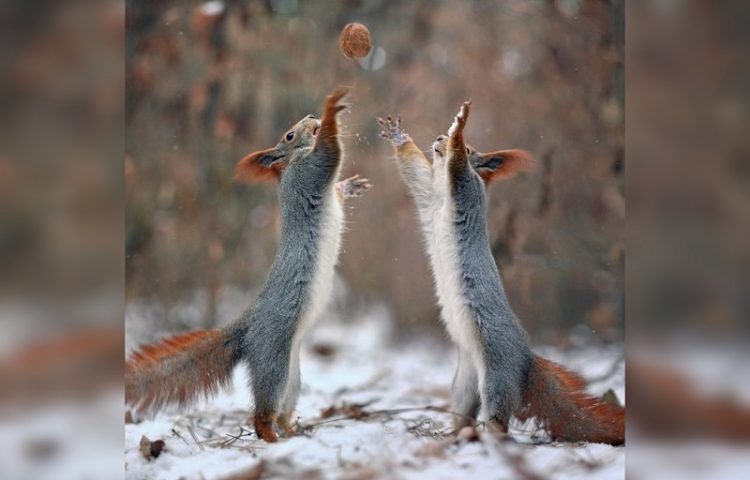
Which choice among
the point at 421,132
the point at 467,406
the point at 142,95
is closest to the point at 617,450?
the point at 467,406

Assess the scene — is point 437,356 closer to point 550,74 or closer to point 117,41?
point 550,74

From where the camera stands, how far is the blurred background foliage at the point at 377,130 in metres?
4.46

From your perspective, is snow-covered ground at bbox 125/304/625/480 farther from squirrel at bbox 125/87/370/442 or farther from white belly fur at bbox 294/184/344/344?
white belly fur at bbox 294/184/344/344

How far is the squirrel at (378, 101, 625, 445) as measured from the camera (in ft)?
10.3

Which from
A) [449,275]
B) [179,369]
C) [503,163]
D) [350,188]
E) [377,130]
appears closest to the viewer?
[179,369]

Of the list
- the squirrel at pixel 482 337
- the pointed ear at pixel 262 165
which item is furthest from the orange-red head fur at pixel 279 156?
the squirrel at pixel 482 337

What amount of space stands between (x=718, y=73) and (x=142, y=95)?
320 cm

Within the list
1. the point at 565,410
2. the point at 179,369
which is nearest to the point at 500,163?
the point at 565,410

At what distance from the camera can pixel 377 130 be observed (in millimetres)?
4910

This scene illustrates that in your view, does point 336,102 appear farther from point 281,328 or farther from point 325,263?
point 281,328

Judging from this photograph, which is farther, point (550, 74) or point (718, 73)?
point (550, 74)

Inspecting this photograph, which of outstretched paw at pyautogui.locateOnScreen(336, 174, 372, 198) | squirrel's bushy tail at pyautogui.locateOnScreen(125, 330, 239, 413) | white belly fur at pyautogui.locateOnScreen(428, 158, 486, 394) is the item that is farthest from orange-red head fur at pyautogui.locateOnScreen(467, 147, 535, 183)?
squirrel's bushy tail at pyautogui.locateOnScreen(125, 330, 239, 413)

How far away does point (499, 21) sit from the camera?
4.73m

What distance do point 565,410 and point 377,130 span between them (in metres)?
2.35
